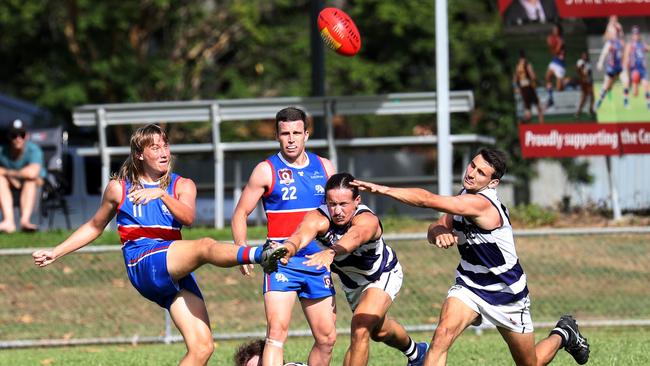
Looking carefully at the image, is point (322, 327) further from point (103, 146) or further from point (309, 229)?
point (103, 146)

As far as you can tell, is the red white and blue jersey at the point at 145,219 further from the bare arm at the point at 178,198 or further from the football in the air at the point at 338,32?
the football in the air at the point at 338,32

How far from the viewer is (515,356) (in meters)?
8.80

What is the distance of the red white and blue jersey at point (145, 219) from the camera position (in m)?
8.15

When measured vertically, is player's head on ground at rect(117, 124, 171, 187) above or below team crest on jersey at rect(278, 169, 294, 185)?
above

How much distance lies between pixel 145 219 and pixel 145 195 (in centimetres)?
35

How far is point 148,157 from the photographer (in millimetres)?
8141

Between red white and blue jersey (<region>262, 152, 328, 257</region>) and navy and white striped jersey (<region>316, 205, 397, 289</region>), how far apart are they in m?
0.21

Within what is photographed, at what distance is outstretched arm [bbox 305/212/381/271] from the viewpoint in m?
7.87

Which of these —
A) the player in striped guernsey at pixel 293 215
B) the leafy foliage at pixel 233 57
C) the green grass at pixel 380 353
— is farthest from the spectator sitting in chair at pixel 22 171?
the leafy foliage at pixel 233 57

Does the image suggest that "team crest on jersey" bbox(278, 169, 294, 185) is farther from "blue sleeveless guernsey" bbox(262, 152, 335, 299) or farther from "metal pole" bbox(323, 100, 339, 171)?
"metal pole" bbox(323, 100, 339, 171)

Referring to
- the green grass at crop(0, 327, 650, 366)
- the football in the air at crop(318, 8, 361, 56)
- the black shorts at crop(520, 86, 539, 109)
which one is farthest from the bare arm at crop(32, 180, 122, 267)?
the black shorts at crop(520, 86, 539, 109)

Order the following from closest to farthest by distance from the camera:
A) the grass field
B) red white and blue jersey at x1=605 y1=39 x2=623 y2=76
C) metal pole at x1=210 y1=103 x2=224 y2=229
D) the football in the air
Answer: the football in the air → the grass field → metal pole at x1=210 y1=103 x2=224 y2=229 → red white and blue jersey at x1=605 y1=39 x2=623 y2=76

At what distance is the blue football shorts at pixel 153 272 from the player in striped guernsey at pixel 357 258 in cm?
84

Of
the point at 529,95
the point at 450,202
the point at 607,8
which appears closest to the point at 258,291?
the point at 529,95
